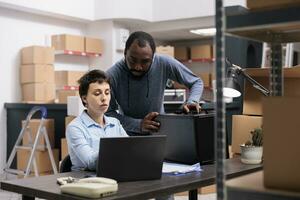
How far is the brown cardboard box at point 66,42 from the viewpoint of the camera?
5.94 meters

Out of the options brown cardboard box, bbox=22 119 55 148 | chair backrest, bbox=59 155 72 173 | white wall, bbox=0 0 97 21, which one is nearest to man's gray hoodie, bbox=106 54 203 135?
chair backrest, bbox=59 155 72 173

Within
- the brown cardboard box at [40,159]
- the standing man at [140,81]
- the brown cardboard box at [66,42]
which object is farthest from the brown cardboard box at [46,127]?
the standing man at [140,81]

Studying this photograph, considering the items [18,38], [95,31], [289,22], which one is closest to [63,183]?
[289,22]

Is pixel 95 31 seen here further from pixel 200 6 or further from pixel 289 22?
pixel 289 22

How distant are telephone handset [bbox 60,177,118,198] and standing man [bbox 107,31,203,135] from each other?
0.87 meters

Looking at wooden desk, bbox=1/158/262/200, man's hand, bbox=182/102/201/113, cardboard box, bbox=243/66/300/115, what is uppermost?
cardboard box, bbox=243/66/300/115

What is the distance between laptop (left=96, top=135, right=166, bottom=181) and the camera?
1490 millimetres

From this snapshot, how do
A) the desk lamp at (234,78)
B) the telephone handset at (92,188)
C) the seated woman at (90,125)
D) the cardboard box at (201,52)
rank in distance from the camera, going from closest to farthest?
the telephone handset at (92,188), the seated woman at (90,125), the desk lamp at (234,78), the cardboard box at (201,52)

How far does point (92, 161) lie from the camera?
1750mm

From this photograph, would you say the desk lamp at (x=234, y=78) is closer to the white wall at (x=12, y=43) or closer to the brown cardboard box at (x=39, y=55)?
the brown cardboard box at (x=39, y=55)

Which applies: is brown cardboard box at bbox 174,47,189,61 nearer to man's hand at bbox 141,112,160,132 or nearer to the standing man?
the standing man

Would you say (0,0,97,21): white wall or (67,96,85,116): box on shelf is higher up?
(0,0,97,21): white wall

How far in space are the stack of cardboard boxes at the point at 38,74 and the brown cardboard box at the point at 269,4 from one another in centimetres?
471

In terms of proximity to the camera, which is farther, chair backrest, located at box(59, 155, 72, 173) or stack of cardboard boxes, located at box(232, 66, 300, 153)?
stack of cardboard boxes, located at box(232, 66, 300, 153)
